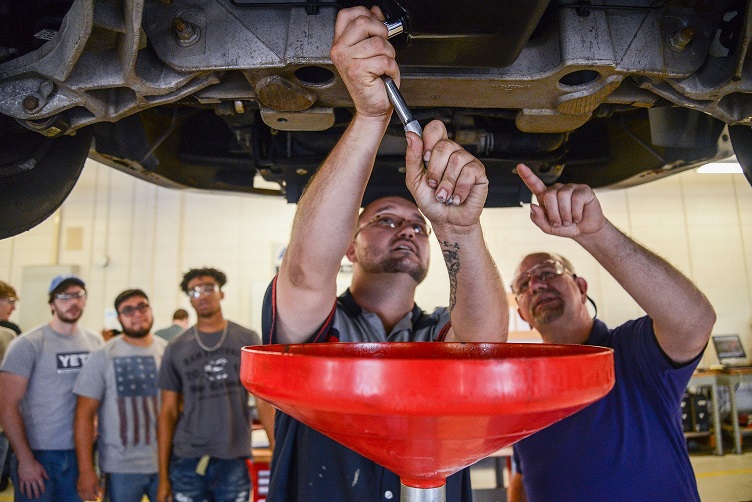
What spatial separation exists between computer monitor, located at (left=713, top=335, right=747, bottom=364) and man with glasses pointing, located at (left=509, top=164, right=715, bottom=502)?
18.2 feet

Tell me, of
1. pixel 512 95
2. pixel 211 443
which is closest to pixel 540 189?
pixel 512 95

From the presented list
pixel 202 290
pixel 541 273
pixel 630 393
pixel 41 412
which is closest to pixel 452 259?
pixel 630 393

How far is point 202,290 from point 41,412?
979mm

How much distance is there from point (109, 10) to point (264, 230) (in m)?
5.90

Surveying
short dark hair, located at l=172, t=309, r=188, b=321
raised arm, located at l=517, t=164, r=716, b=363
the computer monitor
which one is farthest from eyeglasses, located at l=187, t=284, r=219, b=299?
the computer monitor

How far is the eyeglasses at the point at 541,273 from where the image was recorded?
5.78 feet

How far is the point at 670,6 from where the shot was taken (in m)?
0.99

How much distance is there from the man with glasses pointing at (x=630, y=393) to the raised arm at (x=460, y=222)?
0.18 metres

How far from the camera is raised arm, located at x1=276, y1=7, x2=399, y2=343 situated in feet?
2.72

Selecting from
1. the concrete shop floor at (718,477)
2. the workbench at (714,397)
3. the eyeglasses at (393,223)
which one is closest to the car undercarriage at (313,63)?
the eyeglasses at (393,223)

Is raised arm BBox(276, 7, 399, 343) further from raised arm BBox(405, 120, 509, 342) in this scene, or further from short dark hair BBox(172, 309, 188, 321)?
short dark hair BBox(172, 309, 188, 321)

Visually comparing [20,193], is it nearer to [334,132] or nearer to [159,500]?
[334,132]

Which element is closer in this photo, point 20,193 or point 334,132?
point 20,193

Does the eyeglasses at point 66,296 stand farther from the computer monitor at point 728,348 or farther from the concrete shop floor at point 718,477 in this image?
the computer monitor at point 728,348
